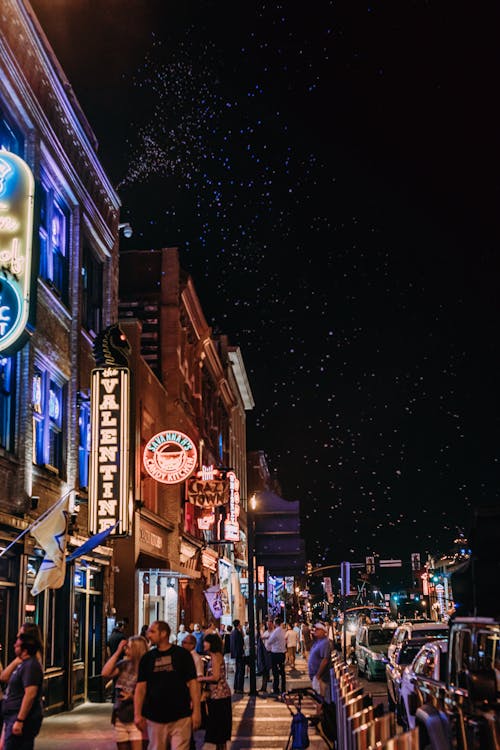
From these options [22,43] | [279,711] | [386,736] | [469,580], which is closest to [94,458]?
[279,711]

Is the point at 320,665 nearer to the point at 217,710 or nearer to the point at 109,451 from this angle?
the point at 217,710

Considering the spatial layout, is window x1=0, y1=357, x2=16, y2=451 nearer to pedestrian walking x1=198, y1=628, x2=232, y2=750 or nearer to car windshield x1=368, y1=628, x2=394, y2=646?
pedestrian walking x1=198, y1=628, x2=232, y2=750

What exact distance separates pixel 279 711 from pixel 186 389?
21026mm

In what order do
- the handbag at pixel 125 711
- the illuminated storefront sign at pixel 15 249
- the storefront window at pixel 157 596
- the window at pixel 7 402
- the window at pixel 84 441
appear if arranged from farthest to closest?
1. the storefront window at pixel 157 596
2. the window at pixel 84 441
3. the window at pixel 7 402
4. the illuminated storefront sign at pixel 15 249
5. the handbag at pixel 125 711

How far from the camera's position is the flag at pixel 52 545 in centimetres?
1530

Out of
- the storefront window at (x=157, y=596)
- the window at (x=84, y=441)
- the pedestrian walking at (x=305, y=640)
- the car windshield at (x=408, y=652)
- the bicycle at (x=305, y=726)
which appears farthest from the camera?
the pedestrian walking at (x=305, y=640)

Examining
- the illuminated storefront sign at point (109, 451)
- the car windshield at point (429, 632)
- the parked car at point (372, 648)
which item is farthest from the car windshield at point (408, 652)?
the parked car at point (372, 648)

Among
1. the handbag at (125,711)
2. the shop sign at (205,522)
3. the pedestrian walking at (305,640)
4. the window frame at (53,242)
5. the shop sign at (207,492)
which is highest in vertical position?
the window frame at (53,242)

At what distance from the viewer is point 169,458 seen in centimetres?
2811

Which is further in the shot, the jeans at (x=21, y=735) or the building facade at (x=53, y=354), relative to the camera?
the building facade at (x=53, y=354)

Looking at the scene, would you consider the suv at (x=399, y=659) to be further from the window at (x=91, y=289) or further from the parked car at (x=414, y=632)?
the window at (x=91, y=289)

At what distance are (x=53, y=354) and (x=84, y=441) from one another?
10.7ft

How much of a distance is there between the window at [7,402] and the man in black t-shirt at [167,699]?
8.30 meters

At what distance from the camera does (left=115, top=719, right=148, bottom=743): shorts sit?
1067 cm
